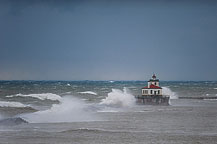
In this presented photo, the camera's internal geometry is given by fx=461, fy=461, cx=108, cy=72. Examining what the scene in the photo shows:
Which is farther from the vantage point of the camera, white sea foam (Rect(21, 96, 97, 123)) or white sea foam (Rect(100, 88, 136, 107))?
white sea foam (Rect(100, 88, 136, 107))

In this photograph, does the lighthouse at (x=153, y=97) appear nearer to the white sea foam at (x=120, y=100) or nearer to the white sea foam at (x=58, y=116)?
the white sea foam at (x=120, y=100)

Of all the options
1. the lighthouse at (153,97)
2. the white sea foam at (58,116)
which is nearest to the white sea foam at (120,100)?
the lighthouse at (153,97)

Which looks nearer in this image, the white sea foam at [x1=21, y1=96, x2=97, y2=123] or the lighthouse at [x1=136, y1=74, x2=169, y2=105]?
the white sea foam at [x1=21, y1=96, x2=97, y2=123]

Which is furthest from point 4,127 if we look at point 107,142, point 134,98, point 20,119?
point 134,98

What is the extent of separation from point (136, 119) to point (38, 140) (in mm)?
16838

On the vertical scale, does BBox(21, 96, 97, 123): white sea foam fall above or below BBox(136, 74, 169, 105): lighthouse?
below

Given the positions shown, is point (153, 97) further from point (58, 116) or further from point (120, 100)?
point (58, 116)

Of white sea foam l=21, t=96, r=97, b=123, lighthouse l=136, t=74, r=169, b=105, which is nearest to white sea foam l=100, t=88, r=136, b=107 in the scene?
Answer: lighthouse l=136, t=74, r=169, b=105

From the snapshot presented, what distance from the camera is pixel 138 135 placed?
33875 millimetres

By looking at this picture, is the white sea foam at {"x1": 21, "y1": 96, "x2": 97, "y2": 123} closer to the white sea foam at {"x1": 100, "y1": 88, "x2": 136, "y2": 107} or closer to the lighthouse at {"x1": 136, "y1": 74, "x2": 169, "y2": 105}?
the white sea foam at {"x1": 100, "y1": 88, "x2": 136, "y2": 107}

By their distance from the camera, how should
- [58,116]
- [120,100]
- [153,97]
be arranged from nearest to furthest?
[58,116], [153,97], [120,100]

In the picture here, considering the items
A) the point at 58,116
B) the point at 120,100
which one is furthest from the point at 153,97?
the point at 58,116

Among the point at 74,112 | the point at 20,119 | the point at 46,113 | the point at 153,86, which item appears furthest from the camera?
the point at 153,86

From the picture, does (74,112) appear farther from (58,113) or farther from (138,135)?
(138,135)
